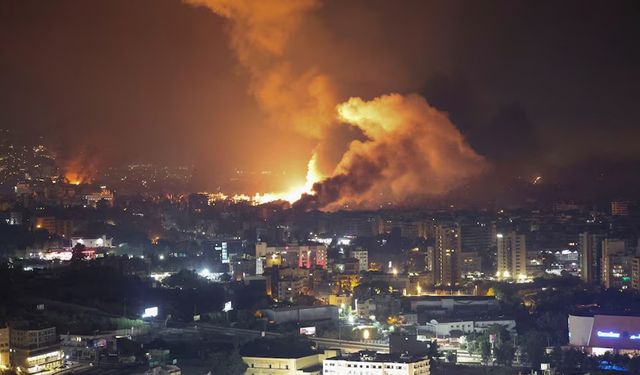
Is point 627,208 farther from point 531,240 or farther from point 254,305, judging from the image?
point 254,305

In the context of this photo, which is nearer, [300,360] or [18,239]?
[300,360]

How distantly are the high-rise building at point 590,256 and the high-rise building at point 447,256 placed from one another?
1676mm

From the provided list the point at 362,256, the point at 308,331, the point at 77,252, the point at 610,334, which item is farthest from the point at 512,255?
the point at 308,331

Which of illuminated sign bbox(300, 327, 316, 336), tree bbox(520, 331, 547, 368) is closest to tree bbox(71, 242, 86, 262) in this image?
illuminated sign bbox(300, 327, 316, 336)

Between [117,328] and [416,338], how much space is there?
110 inches

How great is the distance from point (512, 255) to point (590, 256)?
124 cm

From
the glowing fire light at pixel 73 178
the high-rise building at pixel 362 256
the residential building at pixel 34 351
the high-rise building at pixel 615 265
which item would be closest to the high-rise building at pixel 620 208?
the high-rise building at pixel 615 265

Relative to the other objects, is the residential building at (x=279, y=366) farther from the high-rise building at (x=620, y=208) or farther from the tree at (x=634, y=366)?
the high-rise building at (x=620, y=208)

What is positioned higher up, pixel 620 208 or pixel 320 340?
pixel 620 208

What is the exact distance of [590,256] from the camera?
20453mm

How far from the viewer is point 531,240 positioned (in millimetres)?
22922

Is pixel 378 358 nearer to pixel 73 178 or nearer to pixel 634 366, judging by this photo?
pixel 634 366

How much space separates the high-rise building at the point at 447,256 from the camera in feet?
65.4

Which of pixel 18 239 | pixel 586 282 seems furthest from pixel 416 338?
pixel 18 239
